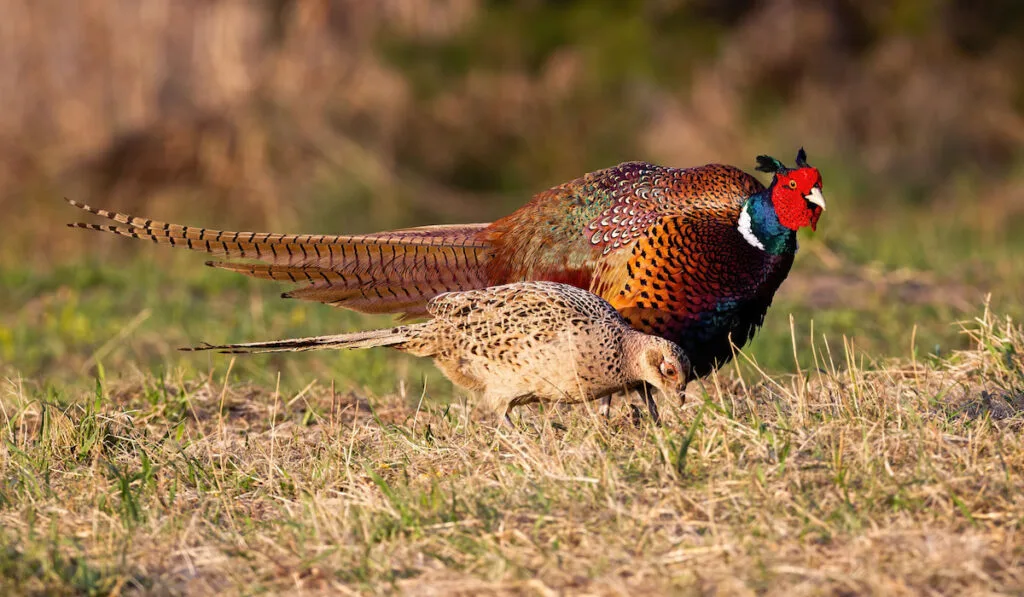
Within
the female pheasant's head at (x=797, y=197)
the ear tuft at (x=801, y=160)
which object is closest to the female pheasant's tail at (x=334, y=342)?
the female pheasant's head at (x=797, y=197)

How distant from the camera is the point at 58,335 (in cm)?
633

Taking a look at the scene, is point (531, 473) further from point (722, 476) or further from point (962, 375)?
point (962, 375)

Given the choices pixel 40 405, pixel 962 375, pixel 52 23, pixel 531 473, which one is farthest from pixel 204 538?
pixel 52 23

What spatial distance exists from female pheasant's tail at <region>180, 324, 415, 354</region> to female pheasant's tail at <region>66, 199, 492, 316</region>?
321mm

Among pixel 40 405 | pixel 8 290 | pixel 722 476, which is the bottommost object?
pixel 8 290

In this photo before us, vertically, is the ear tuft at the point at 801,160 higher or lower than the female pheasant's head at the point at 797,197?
higher

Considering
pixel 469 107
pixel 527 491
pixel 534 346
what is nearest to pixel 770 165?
pixel 534 346

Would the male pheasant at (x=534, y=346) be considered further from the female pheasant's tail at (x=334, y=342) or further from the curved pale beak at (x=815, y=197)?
the curved pale beak at (x=815, y=197)

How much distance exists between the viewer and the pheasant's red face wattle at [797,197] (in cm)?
421

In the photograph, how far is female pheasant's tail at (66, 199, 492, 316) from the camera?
13.9 feet

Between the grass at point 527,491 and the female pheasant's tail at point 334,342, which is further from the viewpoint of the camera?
the female pheasant's tail at point 334,342

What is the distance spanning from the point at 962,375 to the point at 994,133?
27.1 ft

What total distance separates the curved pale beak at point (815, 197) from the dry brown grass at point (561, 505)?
0.63 meters

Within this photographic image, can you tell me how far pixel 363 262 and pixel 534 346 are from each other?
0.85 meters
